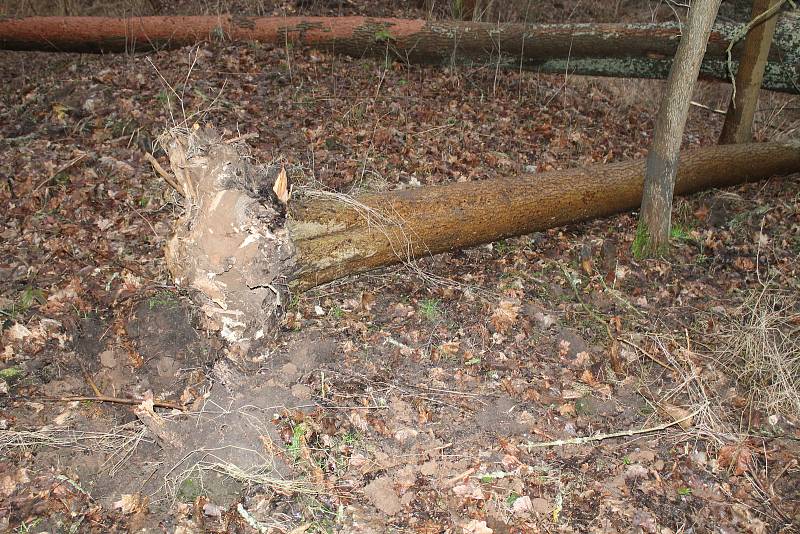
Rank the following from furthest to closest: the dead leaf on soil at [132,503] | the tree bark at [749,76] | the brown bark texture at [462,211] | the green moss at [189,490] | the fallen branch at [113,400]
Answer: the tree bark at [749,76] < the brown bark texture at [462,211] < the fallen branch at [113,400] < the green moss at [189,490] < the dead leaf on soil at [132,503]

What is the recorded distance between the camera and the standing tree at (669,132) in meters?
4.39

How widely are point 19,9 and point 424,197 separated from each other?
7.62 meters

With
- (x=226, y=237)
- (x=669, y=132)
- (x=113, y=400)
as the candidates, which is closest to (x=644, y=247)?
(x=669, y=132)

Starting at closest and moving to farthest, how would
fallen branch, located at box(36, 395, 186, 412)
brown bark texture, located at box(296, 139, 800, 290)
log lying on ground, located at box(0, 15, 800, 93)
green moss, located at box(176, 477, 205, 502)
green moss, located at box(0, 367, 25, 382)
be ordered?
green moss, located at box(176, 477, 205, 502) → fallen branch, located at box(36, 395, 186, 412) → green moss, located at box(0, 367, 25, 382) → brown bark texture, located at box(296, 139, 800, 290) → log lying on ground, located at box(0, 15, 800, 93)

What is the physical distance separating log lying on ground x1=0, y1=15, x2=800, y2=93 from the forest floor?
1.50 m

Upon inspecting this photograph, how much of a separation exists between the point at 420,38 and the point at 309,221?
4.71 meters

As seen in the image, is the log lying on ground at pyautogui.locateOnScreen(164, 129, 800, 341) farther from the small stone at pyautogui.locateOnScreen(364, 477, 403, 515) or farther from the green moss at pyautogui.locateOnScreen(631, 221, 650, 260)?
the small stone at pyautogui.locateOnScreen(364, 477, 403, 515)

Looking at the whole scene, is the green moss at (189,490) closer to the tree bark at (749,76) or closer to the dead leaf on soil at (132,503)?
the dead leaf on soil at (132,503)

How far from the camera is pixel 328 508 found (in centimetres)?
317

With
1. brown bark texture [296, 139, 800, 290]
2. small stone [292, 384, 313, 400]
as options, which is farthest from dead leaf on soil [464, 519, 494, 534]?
brown bark texture [296, 139, 800, 290]

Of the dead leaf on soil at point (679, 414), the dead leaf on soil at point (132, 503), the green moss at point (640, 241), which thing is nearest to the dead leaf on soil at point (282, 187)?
the dead leaf on soil at point (132, 503)

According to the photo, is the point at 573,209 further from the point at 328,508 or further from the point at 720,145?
the point at 328,508

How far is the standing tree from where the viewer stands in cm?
439

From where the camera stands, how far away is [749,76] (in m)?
6.62
